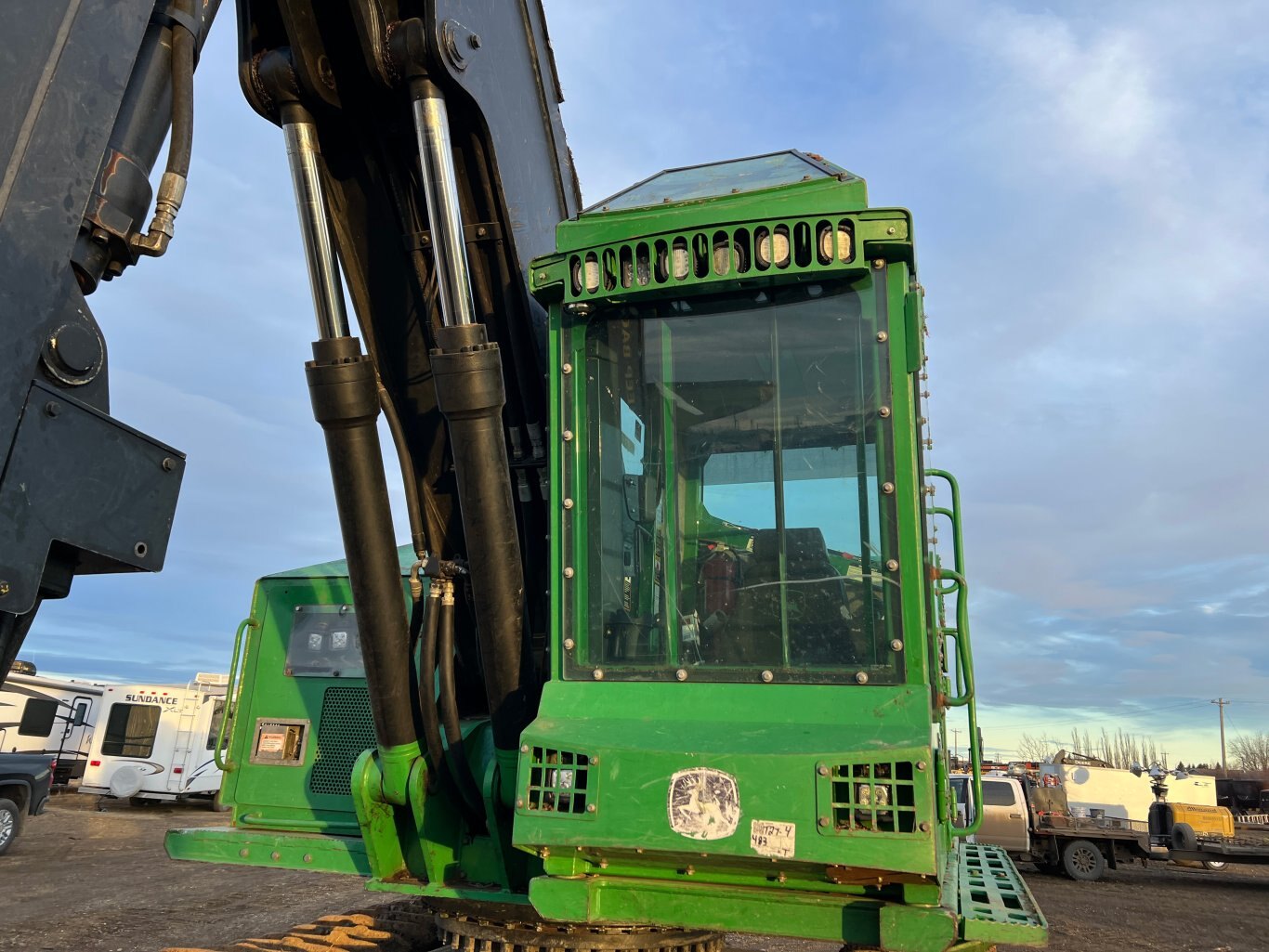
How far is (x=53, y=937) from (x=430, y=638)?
657 centimetres

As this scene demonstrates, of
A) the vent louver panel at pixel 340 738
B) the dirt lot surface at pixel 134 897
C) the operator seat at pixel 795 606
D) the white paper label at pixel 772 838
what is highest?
the operator seat at pixel 795 606

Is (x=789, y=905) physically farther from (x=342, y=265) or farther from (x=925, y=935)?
(x=342, y=265)

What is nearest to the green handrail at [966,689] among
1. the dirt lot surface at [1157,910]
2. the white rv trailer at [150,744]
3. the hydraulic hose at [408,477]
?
the hydraulic hose at [408,477]

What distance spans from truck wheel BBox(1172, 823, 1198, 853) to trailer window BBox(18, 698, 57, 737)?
71.1 ft

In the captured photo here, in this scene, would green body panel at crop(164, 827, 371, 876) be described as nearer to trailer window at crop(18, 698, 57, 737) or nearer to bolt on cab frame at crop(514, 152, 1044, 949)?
bolt on cab frame at crop(514, 152, 1044, 949)

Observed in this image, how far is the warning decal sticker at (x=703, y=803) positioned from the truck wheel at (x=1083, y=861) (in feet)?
49.3

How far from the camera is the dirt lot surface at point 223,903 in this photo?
8156mm

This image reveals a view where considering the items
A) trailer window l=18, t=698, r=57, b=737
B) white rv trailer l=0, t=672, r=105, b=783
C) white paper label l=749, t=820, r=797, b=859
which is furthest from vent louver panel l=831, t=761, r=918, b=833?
trailer window l=18, t=698, r=57, b=737

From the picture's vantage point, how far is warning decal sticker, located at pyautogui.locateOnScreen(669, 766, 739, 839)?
2625mm

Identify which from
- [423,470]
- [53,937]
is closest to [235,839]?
[423,470]

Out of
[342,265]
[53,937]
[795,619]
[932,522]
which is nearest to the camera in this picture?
[795,619]

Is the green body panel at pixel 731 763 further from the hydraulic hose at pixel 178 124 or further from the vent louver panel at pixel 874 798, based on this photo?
the hydraulic hose at pixel 178 124

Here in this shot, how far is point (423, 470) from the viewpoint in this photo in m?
4.07

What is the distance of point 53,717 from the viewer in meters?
20.8
